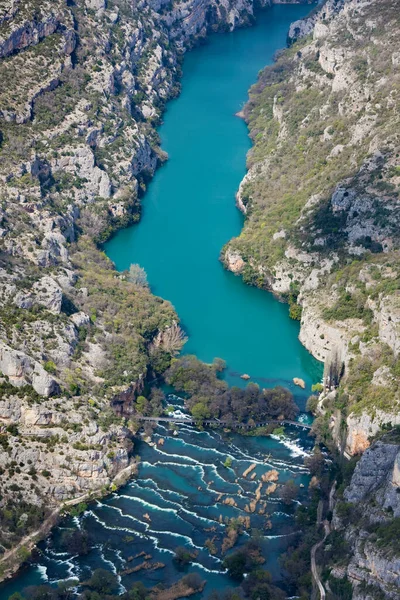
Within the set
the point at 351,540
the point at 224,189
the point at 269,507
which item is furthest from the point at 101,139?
the point at 351,540

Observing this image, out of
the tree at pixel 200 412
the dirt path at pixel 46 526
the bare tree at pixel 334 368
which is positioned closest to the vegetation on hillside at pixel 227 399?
the tree at pixel 200 412

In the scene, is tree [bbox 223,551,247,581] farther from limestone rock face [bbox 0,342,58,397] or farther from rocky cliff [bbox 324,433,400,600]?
limestone rock face [bbox 0,342,58,397]

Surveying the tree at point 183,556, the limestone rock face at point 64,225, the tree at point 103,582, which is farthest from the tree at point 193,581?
the limestone rock face at point 64,225

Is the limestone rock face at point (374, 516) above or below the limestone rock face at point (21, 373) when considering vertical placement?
below

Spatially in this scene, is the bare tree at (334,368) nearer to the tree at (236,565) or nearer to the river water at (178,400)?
the river water at (178,400)

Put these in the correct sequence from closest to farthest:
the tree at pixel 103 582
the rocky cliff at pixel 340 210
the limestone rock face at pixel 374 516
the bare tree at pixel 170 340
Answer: the limestone rock face at pixel 374 516 → the tree at pixel 103 582 → the rocky cliff at pixel 340 210 → the bare tree at pixel 170 340

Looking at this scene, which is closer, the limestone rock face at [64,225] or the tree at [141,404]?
the limestone rock face at [64,225]

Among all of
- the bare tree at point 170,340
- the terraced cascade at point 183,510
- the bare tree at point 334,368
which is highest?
the bare tree at point 170,340

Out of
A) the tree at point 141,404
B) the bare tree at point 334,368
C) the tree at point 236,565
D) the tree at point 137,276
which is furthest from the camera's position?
the tree at point 137,276
